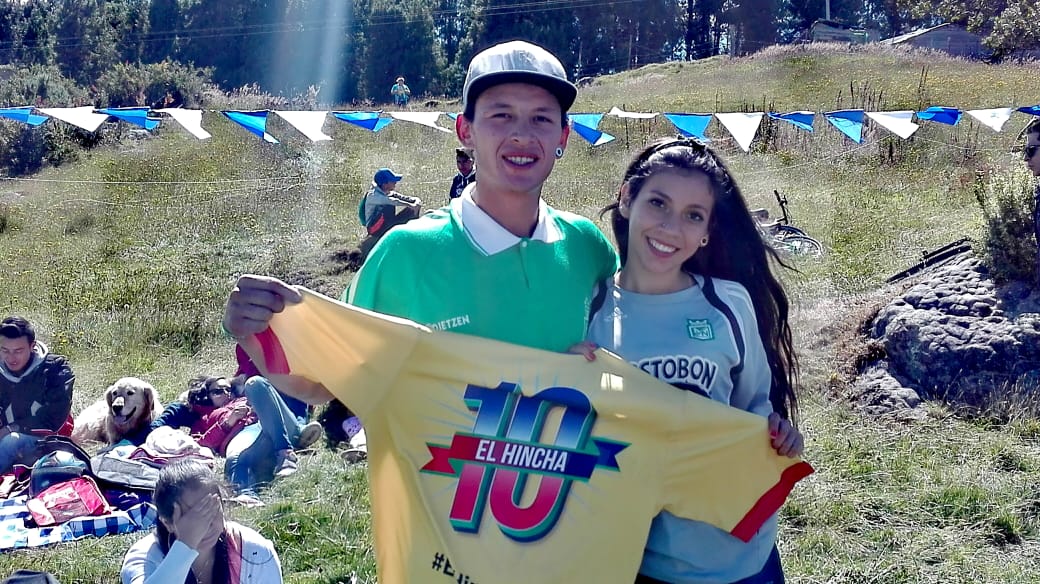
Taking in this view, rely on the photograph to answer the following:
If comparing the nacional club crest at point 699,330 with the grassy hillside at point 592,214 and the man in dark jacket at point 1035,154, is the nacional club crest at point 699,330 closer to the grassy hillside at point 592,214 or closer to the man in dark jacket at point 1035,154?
the grassy hillside at point 592,214

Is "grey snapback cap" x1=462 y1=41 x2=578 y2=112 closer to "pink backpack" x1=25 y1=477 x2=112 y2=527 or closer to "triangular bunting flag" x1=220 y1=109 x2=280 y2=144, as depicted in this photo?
"pink backpack" x1=25 y1=477 x2=112 y2=527

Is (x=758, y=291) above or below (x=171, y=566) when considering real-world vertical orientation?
above

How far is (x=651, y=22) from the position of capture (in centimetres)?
5562

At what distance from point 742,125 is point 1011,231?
3.50 meters

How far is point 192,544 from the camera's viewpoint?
11.4ft

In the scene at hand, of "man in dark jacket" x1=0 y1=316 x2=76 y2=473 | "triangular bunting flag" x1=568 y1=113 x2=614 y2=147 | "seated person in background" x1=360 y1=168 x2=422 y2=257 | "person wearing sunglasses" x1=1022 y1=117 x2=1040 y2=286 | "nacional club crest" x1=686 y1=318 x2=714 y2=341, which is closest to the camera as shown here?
"nacional club crest" x1=686 y1=318 x2=714 y2=341

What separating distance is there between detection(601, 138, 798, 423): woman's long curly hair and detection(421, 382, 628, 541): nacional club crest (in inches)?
20.3

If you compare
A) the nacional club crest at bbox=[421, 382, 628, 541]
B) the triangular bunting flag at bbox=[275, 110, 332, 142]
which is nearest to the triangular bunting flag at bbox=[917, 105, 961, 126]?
the triangular bunting flag at bbox=[275, 110, 332, 142]

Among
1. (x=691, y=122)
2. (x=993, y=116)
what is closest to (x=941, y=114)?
(x=993, y=116)

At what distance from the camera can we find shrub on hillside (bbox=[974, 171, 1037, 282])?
6906 millimetres

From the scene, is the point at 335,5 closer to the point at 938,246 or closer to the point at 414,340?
the point at 938,246

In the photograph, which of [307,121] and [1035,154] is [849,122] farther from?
[307,121]

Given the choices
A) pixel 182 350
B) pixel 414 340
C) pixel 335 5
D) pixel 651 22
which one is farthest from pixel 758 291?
pixel 335 5

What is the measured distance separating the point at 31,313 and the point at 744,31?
174ft
